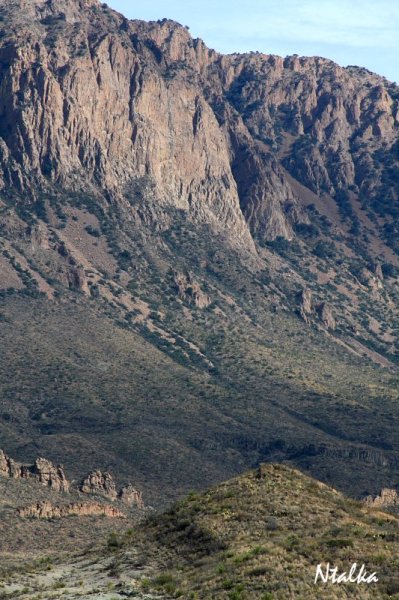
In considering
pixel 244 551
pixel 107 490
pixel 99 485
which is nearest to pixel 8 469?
→ pixel 99 485

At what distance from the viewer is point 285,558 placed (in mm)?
54594

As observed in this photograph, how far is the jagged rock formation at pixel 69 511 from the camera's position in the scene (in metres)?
102

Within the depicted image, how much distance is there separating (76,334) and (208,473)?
125 ft

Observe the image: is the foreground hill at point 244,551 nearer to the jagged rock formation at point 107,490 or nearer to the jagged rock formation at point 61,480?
the jagged rock formation at point 61,480

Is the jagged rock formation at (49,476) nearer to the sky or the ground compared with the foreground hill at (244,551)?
nearer to the ground

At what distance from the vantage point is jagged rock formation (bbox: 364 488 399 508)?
408ft

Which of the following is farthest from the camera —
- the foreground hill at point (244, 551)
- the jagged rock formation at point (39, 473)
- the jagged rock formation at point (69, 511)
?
the jagged rock formation at point (39, 473)

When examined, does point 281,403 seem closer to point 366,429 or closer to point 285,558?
point 366,429

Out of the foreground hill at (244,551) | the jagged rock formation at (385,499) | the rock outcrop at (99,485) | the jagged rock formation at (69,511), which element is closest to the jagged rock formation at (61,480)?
the rock outcrop at (99,485)

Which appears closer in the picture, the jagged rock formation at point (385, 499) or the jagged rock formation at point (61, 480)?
the jagged rock formation at point (61, 480)

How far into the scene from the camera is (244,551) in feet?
185

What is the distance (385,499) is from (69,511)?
114 ft

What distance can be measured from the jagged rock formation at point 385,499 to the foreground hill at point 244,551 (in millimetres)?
56882

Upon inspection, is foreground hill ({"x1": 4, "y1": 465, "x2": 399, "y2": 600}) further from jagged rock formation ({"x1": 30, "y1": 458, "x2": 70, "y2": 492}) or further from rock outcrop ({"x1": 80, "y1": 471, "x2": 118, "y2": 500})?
rock outcrop ({"x1": 80, "y1": 471, "x2": 118, "y2": 500})
